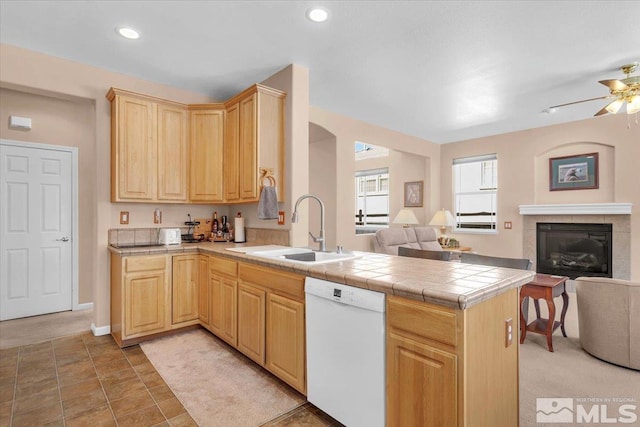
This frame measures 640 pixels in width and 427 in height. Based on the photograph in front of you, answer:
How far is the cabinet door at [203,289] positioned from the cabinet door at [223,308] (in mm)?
102

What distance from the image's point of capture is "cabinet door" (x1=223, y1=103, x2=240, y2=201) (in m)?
3.46

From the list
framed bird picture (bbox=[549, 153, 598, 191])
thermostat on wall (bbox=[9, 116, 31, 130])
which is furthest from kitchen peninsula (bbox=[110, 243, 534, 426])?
framed bird picture (bbox=[549, 153, 598, 191])

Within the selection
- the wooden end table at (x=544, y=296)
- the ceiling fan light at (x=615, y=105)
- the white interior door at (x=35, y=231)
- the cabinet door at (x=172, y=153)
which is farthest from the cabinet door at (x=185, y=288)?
the ceiling fan light at (x=615, y=105)

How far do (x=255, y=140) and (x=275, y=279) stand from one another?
1550 millimetres

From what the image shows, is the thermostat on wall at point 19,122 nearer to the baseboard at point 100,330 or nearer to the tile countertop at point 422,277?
the baseboard at point 100,330

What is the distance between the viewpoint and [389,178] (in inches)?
288

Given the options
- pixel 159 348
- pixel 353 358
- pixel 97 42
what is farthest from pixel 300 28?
pixel 159 348

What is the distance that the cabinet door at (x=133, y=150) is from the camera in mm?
3158

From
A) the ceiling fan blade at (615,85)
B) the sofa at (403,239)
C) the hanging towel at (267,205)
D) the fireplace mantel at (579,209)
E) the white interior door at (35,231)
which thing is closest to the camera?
the ceiling fan blade at (615,85)

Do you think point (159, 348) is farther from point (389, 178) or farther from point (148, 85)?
point (389, 178)

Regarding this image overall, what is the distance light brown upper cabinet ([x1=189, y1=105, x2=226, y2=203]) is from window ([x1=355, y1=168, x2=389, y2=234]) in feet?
14.9

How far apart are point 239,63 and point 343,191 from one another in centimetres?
240

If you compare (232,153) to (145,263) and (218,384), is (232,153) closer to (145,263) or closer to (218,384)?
(145,263)

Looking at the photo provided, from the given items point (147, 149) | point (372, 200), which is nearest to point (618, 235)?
point (372, 200)
